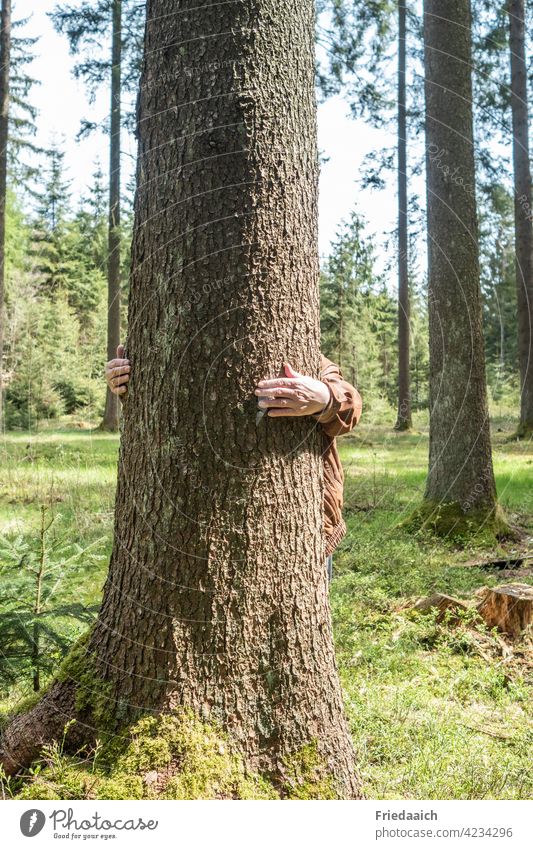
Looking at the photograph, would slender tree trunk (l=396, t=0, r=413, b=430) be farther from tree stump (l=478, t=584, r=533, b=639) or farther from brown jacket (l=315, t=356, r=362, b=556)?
brown jacket (l=315, t=356, r=362, b=556)

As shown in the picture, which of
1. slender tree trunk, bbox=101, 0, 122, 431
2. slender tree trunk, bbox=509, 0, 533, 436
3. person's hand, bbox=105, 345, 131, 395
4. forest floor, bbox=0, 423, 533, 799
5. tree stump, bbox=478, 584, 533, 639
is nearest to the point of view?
person's hand, bbox=105, 345, 131, 395

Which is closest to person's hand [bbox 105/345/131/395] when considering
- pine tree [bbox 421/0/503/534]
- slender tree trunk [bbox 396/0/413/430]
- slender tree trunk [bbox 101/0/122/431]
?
pine tree [bbox 421/0/503/534]

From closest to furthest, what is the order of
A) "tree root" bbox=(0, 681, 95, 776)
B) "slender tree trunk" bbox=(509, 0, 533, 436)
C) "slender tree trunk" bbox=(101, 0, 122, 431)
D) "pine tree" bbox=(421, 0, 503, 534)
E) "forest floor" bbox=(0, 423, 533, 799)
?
1. "tree root" bbox=(0, 681, 95, 776)
2. "forest floor" bbox=(0, 423, 533, 799)
3. "pine tree" bbox=(421, 0, 503, 534)
4. "slender tree trunk" bbox=(509, 0, 533, 436)
5. "slender tree trunk" bbox=(101, 0, 122, 431)

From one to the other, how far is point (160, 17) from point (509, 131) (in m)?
13.1

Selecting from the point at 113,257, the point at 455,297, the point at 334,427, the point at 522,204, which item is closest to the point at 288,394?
the point at 334,427

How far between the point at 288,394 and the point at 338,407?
26 cm

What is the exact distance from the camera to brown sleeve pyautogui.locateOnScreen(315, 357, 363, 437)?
219 centimetres

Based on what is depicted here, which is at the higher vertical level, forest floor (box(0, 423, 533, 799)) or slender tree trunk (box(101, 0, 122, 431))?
slender tree trunk (box(101, 0, 122, 431))

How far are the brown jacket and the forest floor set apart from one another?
2.89ft

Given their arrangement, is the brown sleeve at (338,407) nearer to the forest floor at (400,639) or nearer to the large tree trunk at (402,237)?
the forest floor at (400,639)

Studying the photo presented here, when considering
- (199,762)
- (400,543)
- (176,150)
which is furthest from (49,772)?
(400,543)

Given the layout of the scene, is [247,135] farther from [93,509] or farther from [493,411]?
[493,411]

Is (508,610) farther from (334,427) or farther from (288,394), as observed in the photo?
(288,394)
